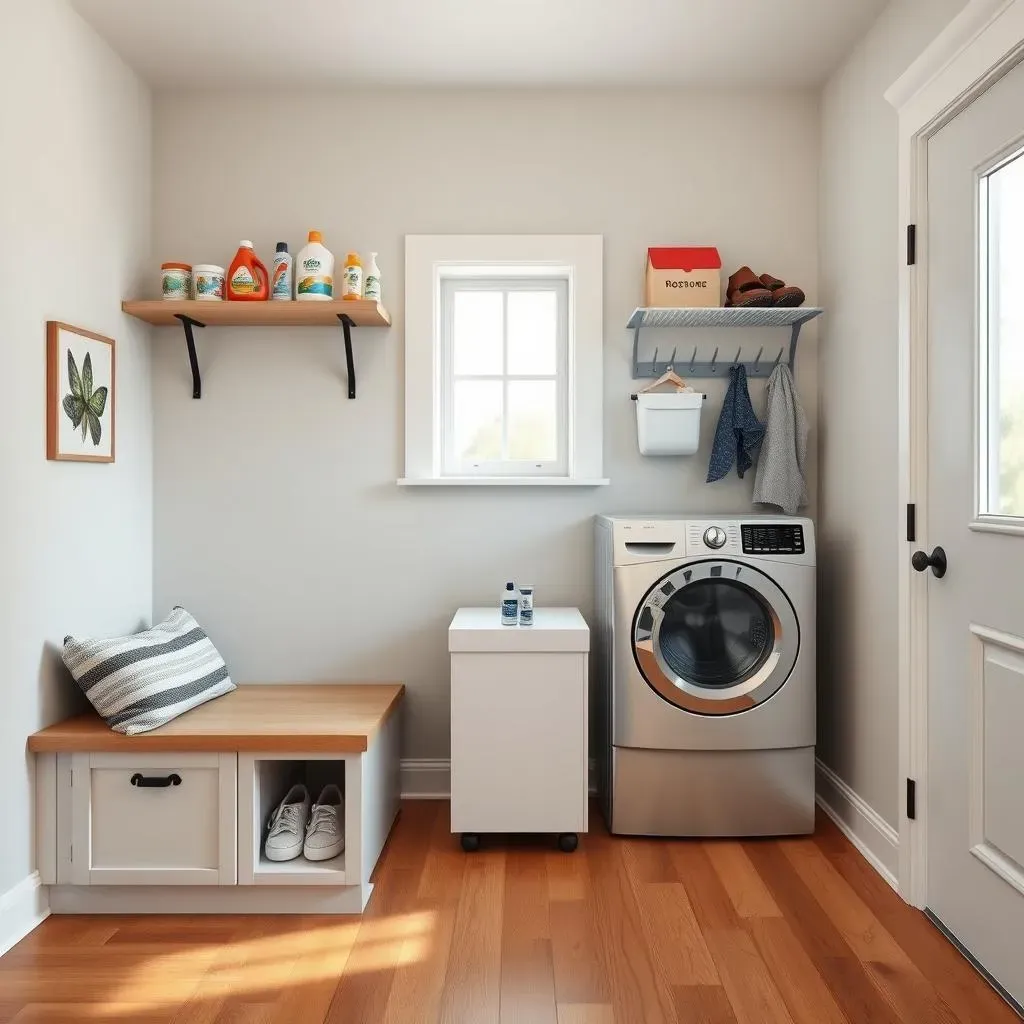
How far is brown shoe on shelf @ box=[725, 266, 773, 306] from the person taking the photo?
8.61ft

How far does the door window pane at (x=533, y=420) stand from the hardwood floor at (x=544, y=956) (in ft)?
4.50

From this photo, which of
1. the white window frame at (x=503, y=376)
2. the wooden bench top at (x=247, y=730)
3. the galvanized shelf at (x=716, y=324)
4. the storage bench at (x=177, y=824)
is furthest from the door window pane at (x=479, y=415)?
the storage bench at (x=177, y=824)

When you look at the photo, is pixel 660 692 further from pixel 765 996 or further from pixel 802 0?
pixel 802 0

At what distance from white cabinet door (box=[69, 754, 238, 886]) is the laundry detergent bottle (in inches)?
55.9

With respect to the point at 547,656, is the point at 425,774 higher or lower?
lower

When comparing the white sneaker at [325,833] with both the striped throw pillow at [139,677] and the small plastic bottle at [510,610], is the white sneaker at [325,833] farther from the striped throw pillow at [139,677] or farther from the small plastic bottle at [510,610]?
the small plastic bottle at [510,610]

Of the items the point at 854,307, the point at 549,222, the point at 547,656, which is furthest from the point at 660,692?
the point at 549,222

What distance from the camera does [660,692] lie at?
246 cm

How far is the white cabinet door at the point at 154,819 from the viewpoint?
6.91ft

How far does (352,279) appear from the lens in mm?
2617

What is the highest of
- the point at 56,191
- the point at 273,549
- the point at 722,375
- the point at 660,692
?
the point at 56,191

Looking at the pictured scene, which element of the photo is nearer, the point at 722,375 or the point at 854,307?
the point at 854,307

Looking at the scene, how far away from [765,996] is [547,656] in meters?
1.00

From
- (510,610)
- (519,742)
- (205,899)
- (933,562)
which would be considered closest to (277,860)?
(205,899)
